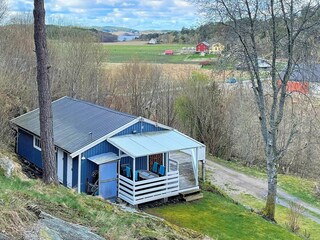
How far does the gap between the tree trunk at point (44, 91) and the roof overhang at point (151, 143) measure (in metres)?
3.32

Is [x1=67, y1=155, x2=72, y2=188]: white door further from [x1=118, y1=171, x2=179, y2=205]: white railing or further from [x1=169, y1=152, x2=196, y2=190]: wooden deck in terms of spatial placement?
[x1=169, y1=152, x2=196, y2=190]: wooden deck

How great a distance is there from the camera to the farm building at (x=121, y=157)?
1411 centimetres

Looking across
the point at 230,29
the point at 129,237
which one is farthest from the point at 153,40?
the point at 129,237

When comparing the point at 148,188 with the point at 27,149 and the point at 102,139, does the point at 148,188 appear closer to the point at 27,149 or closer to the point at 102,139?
the point at 102,139

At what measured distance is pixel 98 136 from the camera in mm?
14688

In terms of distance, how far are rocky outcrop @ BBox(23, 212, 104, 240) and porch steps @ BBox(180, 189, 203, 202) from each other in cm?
970

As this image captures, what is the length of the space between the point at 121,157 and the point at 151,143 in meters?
1.24

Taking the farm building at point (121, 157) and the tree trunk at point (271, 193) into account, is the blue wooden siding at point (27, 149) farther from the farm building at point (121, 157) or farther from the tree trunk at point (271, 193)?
the tree trunk at point (271, 193)

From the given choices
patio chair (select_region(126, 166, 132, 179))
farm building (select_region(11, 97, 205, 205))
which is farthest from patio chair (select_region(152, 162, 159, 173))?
patio chair (select_region(126, 166, 132, 179))

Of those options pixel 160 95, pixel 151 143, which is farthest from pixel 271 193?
pixel 160 95

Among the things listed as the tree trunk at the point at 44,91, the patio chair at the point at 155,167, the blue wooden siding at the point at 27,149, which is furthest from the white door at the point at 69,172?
the tree trunk at the point at 44,91

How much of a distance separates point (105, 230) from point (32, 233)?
1.66 metres

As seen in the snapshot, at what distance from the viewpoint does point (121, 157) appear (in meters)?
14.7

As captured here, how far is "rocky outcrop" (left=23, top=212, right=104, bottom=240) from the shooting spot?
4193 millimetres
